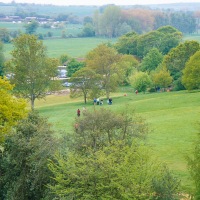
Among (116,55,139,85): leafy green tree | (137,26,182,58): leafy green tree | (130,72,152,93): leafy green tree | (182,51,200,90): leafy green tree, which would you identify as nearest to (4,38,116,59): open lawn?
(137,26,182,58): leafy green tree

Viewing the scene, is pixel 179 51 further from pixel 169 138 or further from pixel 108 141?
pixel 108 141

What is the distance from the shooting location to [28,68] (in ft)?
164

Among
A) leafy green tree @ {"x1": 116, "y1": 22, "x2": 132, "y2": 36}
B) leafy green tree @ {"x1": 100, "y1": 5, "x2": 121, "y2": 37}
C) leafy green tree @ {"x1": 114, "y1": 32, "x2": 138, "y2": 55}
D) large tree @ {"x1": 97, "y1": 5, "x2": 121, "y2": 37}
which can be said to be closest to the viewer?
leafy green tree @ {"x1": 114, "y1": 32, "x2": 138, "y2": 55}

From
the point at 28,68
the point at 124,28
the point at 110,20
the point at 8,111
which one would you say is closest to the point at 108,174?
the point at 8,111

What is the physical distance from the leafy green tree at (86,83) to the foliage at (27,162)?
28.9 m

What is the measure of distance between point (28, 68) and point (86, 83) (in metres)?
7.29

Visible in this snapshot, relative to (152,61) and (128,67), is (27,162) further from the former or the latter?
(152,61)

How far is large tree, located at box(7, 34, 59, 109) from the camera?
4947 cm

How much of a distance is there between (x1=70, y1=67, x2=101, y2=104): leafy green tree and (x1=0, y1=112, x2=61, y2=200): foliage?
94.7 ft

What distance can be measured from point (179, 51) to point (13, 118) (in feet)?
127

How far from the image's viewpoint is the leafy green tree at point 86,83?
172 ft

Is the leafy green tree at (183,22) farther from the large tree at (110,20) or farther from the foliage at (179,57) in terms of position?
the foliage at (179,57)

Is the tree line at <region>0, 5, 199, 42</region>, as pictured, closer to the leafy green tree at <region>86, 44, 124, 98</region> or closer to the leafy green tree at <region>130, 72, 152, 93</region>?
the leafy green tree at <region>86, 44, 124, 98</region>

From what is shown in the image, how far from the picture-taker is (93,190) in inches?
689
